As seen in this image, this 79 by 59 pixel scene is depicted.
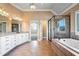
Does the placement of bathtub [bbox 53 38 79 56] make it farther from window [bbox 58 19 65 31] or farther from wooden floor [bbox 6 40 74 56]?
window [bbox 58 19 65 31]

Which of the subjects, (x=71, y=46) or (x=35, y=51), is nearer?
(x=71, y=46)

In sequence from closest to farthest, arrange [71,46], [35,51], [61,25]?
[71,46]
[35,51]
[61,25]

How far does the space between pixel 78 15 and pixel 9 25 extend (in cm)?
261

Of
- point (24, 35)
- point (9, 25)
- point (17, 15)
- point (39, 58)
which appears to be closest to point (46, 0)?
point (39, 58)

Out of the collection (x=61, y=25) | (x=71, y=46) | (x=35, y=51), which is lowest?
(x=35, y=51)

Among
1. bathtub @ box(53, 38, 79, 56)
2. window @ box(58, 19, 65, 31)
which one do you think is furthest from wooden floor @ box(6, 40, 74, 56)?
window @ box(58, 19, 65, 31)

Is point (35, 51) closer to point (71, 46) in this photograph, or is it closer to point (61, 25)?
point (61, 25)

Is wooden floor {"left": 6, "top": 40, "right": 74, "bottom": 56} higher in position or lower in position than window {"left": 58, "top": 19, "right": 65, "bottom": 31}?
lower

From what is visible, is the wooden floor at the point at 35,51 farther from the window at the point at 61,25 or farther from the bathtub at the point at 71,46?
the window at the point at 61,25

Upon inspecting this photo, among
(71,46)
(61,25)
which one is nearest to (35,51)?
(61,25)

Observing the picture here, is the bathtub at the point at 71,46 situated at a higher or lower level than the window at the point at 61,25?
lower

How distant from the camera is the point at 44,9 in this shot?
19.6ft

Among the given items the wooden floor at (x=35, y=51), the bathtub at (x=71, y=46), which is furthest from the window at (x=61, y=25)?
the bathtub at (x=71, y=46)

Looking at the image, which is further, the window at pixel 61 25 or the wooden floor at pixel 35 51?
the window at pixel 61 25
